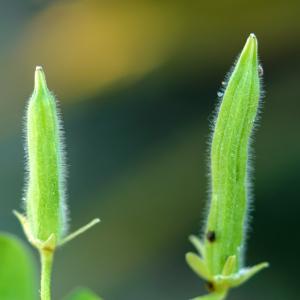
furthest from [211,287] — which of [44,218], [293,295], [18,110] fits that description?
[18,110]

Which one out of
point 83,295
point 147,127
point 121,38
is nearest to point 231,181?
point 83,295

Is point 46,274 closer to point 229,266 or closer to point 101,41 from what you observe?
point 229,266

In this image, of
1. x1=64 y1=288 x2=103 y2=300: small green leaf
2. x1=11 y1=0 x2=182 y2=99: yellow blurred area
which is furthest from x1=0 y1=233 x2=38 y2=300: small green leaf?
x1=11 y1=0 x2=182 y2=99: yellow blurred area

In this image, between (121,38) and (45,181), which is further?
(121,38)

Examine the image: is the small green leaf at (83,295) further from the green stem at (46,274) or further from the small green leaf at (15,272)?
the green stem at (46,274)

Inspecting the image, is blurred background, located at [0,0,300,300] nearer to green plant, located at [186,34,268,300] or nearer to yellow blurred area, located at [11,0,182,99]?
yellow blurred area, located at [11,0,182,99]
